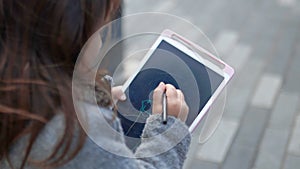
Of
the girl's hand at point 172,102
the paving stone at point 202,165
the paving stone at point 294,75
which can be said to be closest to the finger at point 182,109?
the girl's hand at point 172,102

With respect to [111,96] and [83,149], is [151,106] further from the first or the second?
[83,149]

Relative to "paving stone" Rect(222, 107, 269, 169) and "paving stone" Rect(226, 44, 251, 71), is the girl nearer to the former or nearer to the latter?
"paving stone" Rect(222, 107, 269, 169)

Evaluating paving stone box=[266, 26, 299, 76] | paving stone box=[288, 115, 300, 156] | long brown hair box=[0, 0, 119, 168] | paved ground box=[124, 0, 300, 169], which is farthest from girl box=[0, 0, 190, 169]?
paving stone box=[266, 26, 299, 76]

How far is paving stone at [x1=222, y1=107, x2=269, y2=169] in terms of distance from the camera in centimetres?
198

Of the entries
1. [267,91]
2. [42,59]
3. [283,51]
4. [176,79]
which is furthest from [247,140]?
[42,59]

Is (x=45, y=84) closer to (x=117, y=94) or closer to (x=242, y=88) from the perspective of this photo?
(x=117, y=94)

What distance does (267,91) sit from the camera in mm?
2350

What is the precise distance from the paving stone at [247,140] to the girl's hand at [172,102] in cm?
108

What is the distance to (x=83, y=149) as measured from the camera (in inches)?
31.2

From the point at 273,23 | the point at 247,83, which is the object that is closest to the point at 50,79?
the point at 247,83

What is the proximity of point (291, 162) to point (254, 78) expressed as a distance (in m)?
0.57

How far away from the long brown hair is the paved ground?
77 centimetres

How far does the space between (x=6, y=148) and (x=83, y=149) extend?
0.39ft

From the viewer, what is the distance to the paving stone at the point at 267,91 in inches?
89.8
